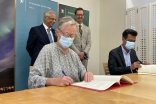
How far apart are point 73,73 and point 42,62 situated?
294 millimetres

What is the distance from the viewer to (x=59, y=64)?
1.48 meters

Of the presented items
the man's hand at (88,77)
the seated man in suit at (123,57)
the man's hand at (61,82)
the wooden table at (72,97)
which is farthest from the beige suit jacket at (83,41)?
the wooden table at (72,97)

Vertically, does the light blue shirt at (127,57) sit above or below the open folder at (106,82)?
above

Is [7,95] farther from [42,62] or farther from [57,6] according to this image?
[57,6]

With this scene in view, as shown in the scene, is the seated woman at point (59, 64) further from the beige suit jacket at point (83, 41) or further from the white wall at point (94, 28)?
the white wall at point (94, 28)

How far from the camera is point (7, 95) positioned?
3.24 feet

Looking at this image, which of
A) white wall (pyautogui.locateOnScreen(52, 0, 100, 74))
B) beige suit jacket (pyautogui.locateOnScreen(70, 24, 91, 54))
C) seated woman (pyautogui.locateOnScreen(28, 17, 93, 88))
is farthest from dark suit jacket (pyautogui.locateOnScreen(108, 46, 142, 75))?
white wall (pyautogui.locateOnScreen(52, 0, 100, 74))

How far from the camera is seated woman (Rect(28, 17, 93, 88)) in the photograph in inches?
51.9

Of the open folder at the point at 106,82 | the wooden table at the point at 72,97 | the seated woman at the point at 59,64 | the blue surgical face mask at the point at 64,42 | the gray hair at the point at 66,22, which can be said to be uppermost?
the gray hair at the point at 66,22

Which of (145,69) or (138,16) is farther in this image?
(138,16)

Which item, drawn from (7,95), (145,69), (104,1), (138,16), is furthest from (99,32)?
(7,95)

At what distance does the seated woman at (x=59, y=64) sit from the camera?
132cm

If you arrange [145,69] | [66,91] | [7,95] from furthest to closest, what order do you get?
[145,69] < [66,91] < [7,95]

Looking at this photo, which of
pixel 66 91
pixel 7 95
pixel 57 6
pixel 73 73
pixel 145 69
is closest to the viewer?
pixel 7 95
